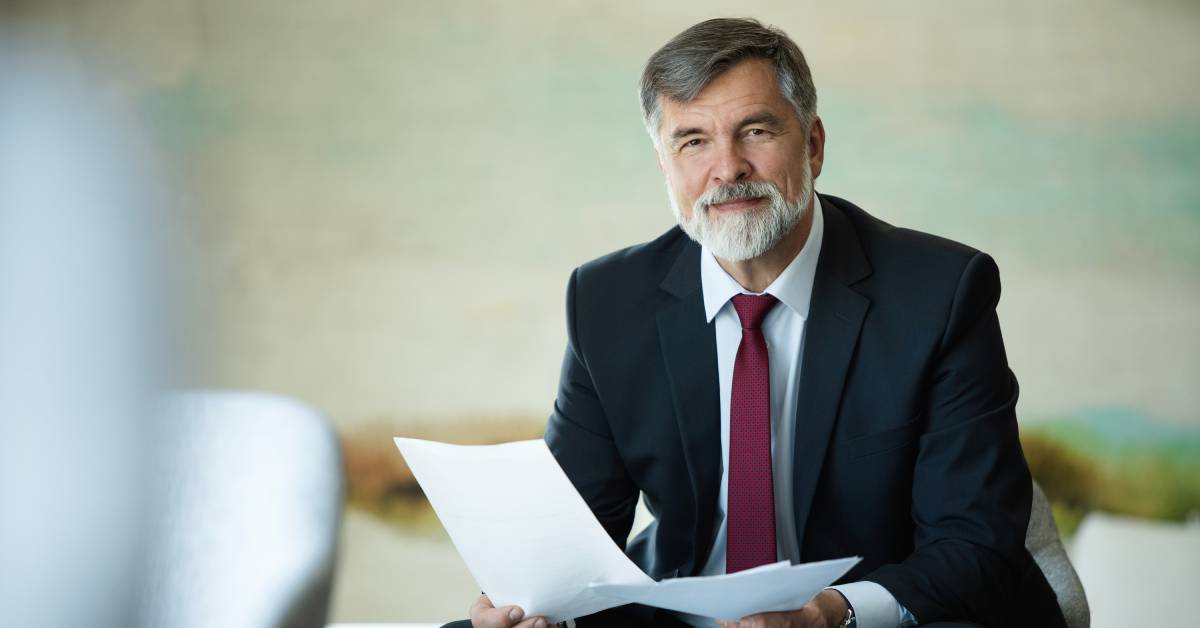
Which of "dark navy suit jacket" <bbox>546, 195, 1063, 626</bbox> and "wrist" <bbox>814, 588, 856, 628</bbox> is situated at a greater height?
"dark navy suit jacket" <bbox>546, 195, 1063, 626</bbox>

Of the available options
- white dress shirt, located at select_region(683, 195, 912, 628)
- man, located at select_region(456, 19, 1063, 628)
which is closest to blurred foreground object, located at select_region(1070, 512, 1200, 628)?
man, located at select_region(456, 19, 1063, 628)

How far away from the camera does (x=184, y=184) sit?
396 cm

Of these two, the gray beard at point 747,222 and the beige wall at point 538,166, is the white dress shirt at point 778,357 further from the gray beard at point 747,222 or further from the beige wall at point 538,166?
the beige wall at point 538,166

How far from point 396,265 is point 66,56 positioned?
1357 millimetres

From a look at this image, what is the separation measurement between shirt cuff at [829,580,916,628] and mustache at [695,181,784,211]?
614 mm

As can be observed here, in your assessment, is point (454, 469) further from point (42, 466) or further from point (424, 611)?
point (424, 611)

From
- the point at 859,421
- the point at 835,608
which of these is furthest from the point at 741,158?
the point at 835,608

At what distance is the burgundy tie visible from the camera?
182 cm

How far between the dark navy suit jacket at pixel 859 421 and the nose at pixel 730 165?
20 cm

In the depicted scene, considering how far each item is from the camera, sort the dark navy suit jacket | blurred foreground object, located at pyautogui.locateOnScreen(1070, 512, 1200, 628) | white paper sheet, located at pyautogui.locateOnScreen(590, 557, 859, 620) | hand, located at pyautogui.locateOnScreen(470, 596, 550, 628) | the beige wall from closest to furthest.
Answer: white paper sheet, located at pyautogui.locateOnScreen(590, 557, 859, 620) < hand, located at pyautogui.locateOnScreen(470, 596, 550, 628) < the dark navy suit jacket < blurred foreground object, located at pyautogui.locateOnScreen(1070, 512, 1200, 628) < the beige wall

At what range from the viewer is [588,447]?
1993mm

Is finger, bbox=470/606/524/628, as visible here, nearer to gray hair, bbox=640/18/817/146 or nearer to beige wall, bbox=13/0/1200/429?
gray hair, bbox=640/18/817/146

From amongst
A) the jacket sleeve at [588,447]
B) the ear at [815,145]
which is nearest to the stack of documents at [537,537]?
the jacket sleeve at [588,447]

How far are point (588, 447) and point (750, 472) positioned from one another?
12.2 inches
